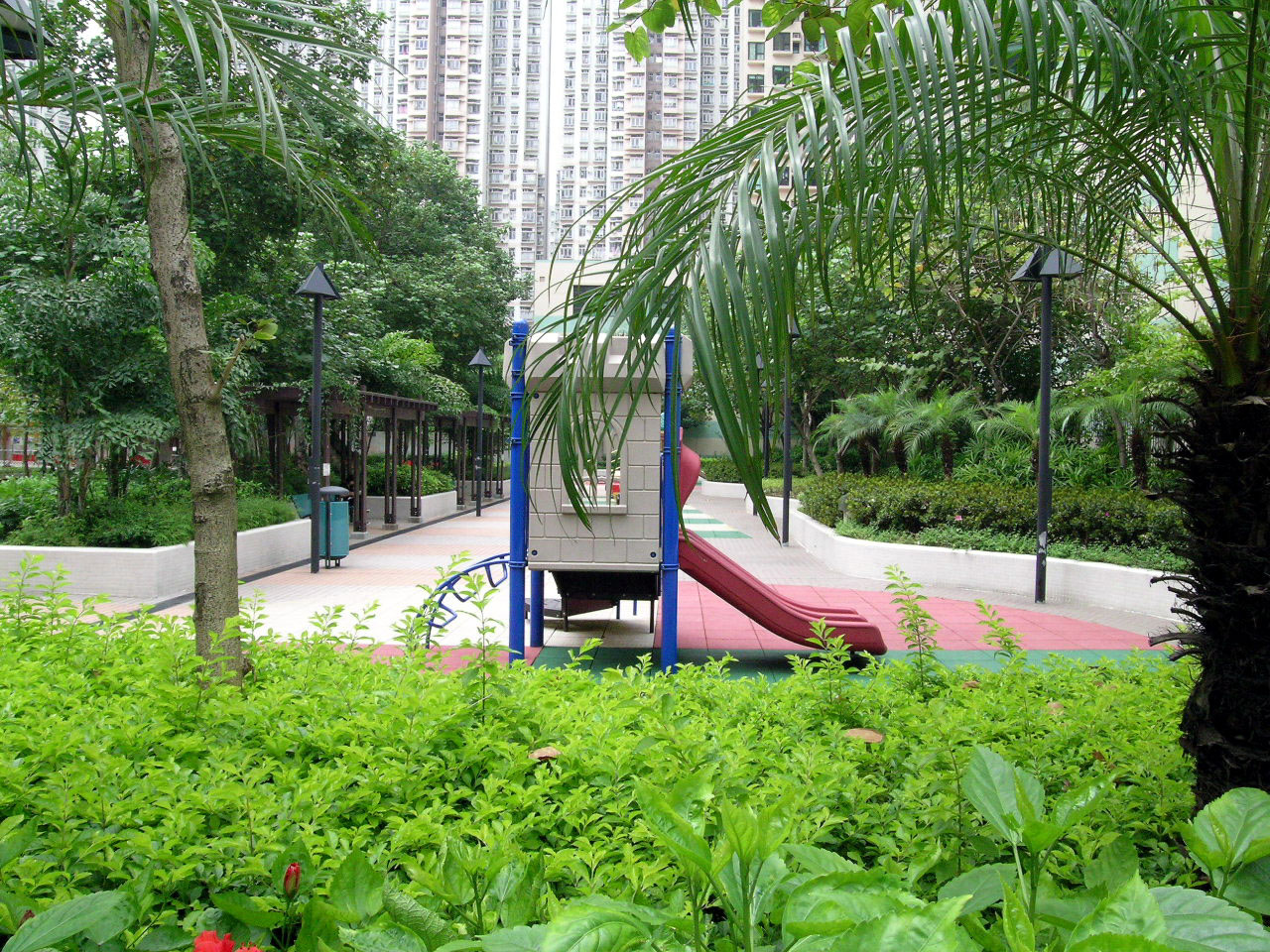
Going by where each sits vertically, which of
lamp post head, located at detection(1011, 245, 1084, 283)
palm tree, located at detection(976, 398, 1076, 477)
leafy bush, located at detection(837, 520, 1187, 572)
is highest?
lamp post head, located at detection(1011, 245, 1084, 283)

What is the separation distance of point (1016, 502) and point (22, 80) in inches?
463

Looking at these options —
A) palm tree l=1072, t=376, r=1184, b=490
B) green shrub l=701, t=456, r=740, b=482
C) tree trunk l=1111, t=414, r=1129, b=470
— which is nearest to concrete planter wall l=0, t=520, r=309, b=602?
palm tree l=1072, t=376, r=1184, b=490

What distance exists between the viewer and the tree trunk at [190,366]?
136 inches

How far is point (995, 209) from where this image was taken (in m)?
3.00

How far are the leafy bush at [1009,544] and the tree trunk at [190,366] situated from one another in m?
8.78

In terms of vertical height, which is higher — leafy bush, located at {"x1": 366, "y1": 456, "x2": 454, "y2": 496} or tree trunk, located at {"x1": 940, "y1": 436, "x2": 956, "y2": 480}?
tree trunk, located at {"x1": 940, "y1": 436, "x2": 956, "y2": 480}

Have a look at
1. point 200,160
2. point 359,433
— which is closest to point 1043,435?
point 200,160

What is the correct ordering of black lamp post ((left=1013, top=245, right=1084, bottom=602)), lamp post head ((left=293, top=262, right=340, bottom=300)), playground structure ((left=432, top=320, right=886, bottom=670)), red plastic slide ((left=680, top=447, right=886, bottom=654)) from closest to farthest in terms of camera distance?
1. playground structure ((left=432, top=320, right=886, bottom=670))
2. red plastic slide ((left=680, top=447, right=886, bottom=654))
3. black lamp post ((left=1013, top=245, right=1084, bottom=602))
4. lamp post head ((left=293, top=262, right=340, bottom=300))

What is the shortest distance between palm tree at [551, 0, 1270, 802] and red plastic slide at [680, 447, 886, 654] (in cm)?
424

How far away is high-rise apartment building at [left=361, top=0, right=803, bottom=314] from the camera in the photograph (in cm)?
9806

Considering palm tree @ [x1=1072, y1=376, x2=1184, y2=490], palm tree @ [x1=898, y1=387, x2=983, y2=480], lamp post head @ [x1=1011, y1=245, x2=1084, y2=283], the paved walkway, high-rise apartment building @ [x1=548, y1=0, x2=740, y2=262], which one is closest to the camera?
the paved walkway

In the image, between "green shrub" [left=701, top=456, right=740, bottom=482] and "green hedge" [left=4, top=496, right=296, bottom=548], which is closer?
"green hedge" [left=4, top=496, right=296, bottom=548]

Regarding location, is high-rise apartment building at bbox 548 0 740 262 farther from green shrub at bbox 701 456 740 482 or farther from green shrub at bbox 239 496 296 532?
green shrub at bbox 239 496 296 532

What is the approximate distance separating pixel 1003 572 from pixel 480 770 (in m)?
9.59
